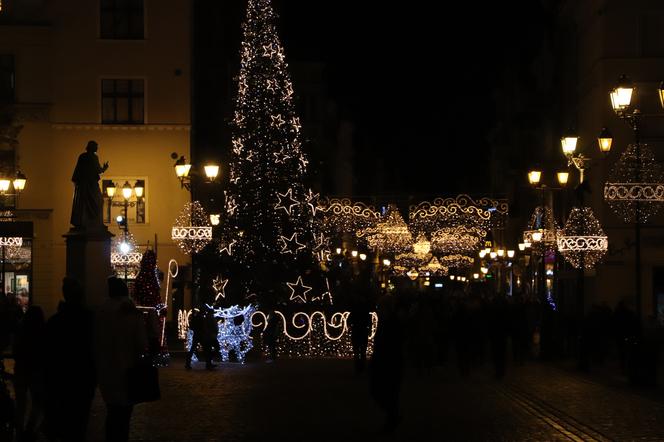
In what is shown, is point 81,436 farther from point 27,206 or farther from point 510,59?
point 510,59

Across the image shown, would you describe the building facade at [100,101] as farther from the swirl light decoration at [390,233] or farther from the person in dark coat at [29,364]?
the person in dark coat at [29,364]

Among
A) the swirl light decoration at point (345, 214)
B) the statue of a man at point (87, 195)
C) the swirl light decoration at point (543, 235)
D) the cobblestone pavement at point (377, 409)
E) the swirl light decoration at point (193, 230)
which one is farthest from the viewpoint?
the swirl light decoration at point (345, 214)

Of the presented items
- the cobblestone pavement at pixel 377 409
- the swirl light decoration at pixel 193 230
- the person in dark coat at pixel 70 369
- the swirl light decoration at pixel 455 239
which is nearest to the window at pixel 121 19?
the swirl light decoration at pixel 193 230

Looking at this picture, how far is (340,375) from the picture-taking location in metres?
29.3

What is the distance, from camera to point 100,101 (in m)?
52.3

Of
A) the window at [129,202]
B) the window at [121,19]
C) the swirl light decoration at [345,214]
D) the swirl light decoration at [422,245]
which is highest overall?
the window at [121,19]

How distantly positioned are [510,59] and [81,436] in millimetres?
91342

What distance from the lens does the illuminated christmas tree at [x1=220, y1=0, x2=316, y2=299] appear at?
39812 millimetres

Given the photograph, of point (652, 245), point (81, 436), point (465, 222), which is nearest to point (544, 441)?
point (81, 436)

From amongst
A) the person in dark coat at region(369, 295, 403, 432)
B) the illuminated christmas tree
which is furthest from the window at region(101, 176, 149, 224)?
the person in dark coat at region(369, 295, 403, 432)

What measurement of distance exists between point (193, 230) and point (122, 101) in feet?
56.6

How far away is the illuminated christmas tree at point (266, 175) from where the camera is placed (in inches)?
1567

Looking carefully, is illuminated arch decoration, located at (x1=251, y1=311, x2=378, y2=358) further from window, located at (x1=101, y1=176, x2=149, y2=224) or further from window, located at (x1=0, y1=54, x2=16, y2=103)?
window, located at (x1=0, y1=54, x2=16, y2=103)

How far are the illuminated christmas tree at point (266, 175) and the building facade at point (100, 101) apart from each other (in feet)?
37.8
